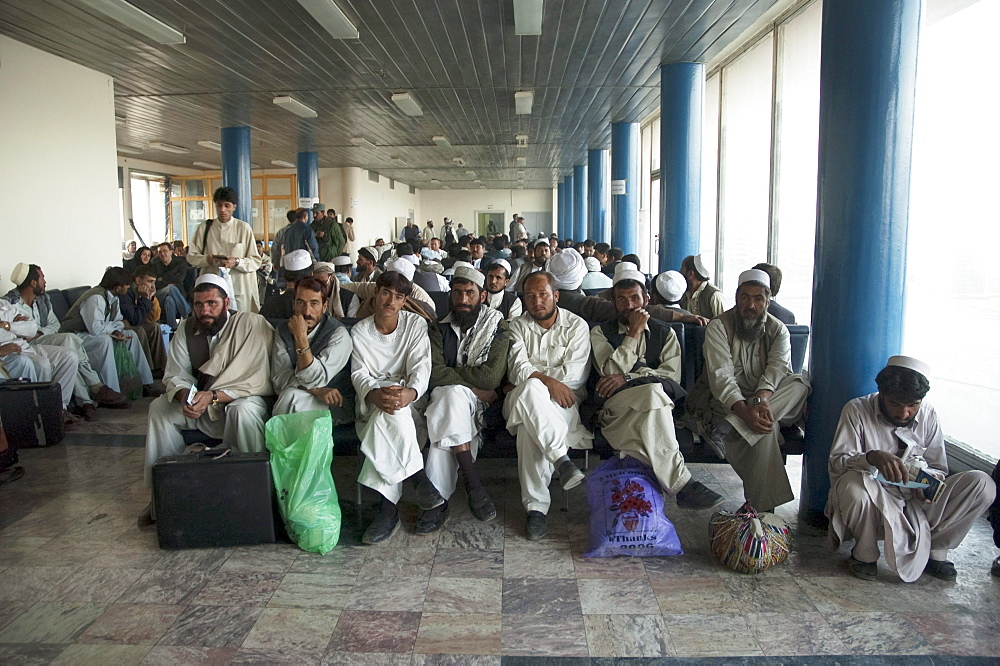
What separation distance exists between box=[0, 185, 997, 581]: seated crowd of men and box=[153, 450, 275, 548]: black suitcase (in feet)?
1.27

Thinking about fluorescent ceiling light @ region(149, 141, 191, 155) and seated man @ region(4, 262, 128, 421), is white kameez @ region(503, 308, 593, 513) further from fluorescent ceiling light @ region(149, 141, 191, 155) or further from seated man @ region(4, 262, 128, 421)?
fluorescent ceiling light @ region(149, 141, 191, 155)

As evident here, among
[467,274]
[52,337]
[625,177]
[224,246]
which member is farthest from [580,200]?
[467,274]

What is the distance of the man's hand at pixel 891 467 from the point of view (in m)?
3.20

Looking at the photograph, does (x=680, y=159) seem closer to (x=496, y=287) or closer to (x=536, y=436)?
(x=496, y=287)

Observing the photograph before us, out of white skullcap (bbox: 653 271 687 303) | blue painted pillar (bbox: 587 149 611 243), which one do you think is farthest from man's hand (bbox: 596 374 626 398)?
blue painted pillar (bbox: 587 149 611 243)

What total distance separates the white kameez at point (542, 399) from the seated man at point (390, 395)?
0.50m

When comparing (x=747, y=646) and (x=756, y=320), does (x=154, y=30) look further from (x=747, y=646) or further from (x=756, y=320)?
(x=747, y=646)

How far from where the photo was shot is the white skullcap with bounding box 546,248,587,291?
644cm

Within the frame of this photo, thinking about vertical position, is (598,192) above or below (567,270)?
above

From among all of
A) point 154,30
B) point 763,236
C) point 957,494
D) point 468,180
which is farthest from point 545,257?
point 468,180

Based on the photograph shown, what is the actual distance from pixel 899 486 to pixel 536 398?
1.75 meters

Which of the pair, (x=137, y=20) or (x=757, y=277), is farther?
(x=137, y=20)

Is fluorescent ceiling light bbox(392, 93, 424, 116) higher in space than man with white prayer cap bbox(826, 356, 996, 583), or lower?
higher

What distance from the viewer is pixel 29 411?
5.30m
